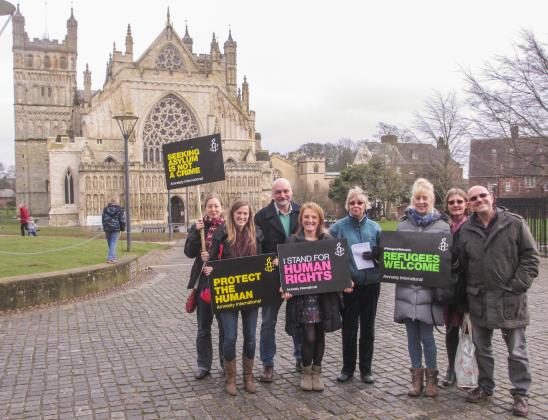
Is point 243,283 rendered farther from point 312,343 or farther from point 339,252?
point 339,252

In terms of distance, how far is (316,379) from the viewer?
5875 mm

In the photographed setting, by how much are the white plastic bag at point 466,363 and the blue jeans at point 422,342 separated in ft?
0.83

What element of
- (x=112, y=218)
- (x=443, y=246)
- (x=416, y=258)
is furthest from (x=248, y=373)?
(x=112, y=218)

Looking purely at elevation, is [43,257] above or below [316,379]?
above

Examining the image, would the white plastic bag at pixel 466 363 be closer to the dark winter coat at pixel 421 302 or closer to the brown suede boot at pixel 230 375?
the dark winter coat at pixel 421 302

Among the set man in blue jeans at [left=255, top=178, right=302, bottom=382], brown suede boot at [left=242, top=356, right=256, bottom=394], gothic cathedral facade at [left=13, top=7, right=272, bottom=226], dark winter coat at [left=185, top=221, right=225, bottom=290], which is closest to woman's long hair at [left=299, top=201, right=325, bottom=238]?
man in blue jeans at [left=255, top=178, right=302, bottom=382]

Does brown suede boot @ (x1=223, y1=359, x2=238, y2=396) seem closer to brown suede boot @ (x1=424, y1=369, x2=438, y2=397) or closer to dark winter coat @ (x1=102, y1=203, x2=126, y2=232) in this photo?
brown suede boot @ (x1=424, y1=369, x2=438, y2=397)

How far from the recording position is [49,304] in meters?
10.8

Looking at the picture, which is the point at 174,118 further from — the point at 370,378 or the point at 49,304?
the point at 370,378

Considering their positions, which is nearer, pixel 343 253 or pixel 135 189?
pixel 343 253

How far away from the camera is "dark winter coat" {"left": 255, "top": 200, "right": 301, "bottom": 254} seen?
21.5 feet

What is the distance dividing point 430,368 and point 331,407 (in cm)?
117

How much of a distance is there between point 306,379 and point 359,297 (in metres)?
1.12

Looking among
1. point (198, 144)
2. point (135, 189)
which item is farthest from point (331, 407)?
point (135, 189)
